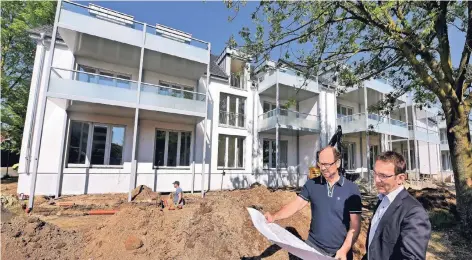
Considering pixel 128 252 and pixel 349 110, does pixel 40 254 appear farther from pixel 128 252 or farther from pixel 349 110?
pixel 349 110

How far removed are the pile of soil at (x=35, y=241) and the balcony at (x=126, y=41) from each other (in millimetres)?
7911

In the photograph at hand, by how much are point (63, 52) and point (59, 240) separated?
32.1 ft

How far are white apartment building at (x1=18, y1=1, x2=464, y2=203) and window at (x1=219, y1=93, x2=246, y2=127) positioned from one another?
68mm

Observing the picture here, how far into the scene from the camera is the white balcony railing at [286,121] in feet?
50.0

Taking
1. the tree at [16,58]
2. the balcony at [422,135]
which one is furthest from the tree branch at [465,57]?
the tree at [16,58]

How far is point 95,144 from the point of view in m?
12.0

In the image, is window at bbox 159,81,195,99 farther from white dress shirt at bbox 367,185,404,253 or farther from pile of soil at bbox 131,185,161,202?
white dress shirt at bbox 367,185,404,253

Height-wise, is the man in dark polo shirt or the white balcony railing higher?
the white balcony railing

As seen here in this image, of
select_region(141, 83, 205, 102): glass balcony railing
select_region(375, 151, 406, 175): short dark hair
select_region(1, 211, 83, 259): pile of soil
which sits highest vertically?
select_region(141, 83, 205, 102): glass balcony railing

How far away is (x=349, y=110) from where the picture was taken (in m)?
21.3

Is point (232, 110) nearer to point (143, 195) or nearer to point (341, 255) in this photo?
point (143, 195)

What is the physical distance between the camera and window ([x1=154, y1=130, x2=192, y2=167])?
13.4 meters

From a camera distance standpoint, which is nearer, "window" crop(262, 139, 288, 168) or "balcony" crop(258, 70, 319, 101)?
"balcony" crop(258, 70, 319, 101)

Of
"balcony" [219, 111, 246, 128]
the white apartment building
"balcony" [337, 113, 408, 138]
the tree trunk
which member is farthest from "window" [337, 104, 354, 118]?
the tree trunk
